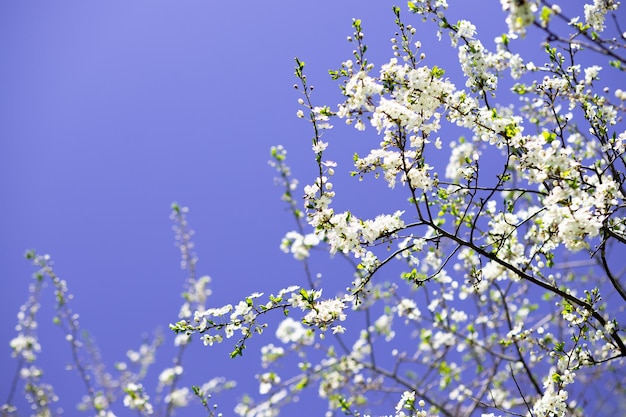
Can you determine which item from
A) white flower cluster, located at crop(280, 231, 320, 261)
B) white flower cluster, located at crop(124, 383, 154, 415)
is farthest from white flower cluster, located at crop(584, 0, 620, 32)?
white flower cluster, located at crop(124, 383, 154, 415)

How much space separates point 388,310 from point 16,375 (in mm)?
4723

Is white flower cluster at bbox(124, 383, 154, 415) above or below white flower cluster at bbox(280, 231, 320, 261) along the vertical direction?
below

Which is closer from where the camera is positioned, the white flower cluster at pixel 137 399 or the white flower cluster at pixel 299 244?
the white flower cluster at pixel 299 244

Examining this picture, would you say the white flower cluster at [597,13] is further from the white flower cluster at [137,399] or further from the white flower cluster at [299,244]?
the white flower cluster at [137,399]

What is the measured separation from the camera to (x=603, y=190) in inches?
94.9

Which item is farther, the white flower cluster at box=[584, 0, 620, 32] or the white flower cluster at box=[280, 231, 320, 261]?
the white flower cluster at box=[280, 231, 320, 261]

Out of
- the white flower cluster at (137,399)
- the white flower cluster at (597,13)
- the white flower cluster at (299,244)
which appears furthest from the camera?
the white flower cluster at (137,399)

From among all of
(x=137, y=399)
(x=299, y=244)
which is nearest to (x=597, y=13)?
(x=299, y=244)

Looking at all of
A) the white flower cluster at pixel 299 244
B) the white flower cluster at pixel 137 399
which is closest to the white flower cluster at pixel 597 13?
the white flower cluster at pixel 299 244

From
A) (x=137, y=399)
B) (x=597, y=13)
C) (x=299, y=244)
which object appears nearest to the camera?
(x=597, y=13)

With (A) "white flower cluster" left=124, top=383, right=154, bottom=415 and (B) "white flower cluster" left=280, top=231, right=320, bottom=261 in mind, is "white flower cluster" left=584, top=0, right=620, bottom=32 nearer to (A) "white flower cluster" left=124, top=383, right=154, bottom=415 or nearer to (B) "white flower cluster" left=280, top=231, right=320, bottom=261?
(B) "white flower cluster" left=280, top=231, right=320, bottom=261

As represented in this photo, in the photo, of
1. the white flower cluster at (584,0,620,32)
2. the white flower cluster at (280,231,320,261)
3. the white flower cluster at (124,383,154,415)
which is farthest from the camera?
the white flower cluster at (124,383,154,415)

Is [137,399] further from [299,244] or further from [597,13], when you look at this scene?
[597,13]

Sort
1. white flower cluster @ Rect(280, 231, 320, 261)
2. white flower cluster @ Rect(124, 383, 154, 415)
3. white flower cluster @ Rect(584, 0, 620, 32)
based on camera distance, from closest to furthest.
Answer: white flower cluster @ Rect(584, 0, 620, 32), white flower cluster @ Rect(280, 231, 320, 261), white flower cluster @ Rect(124, 383, 154, 415)
